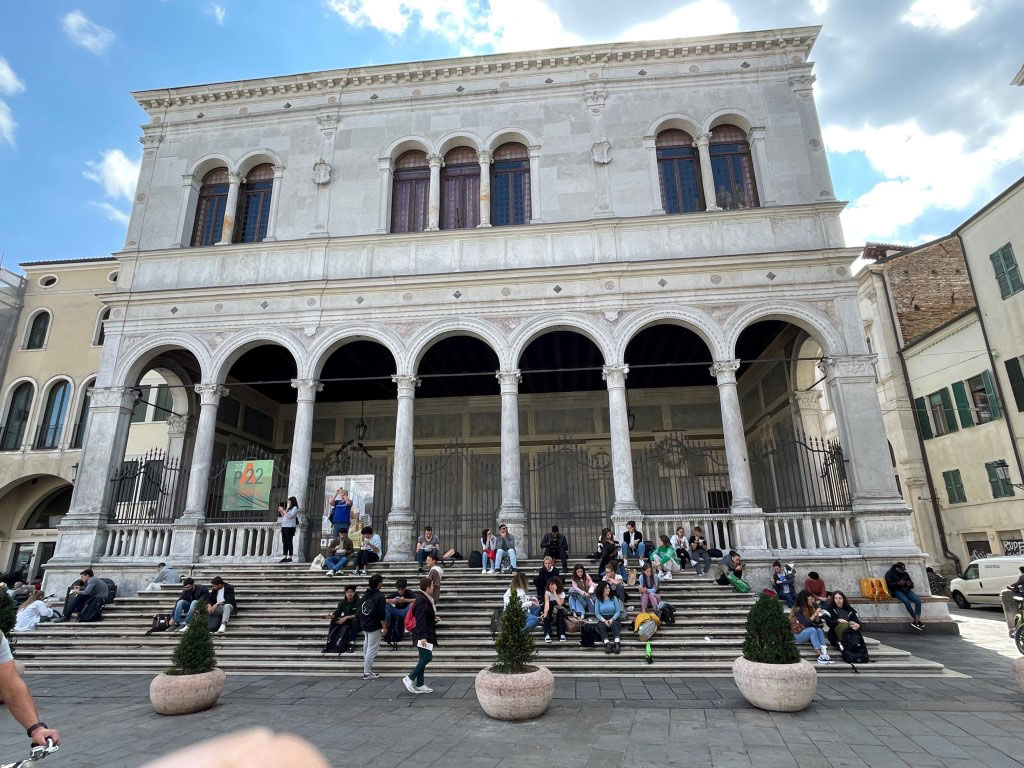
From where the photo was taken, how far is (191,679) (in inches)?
284

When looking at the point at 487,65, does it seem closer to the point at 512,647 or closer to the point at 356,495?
the point at 356,495

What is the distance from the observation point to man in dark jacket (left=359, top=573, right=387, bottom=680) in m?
9.01

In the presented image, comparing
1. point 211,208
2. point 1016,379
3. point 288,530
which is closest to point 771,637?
point 288,530

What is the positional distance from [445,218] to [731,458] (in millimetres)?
9991

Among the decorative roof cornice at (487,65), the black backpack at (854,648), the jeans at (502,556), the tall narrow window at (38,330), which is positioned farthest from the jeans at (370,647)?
the tall narrow window at (38,330)

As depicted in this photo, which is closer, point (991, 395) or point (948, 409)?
point (991, 395)

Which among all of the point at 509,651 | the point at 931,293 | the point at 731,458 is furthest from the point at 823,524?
the point at 931,293

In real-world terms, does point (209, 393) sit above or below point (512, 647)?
above

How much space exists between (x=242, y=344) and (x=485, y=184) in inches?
307

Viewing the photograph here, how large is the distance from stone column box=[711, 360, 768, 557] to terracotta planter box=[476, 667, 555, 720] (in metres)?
7.41

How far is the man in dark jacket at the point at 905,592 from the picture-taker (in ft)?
38.3

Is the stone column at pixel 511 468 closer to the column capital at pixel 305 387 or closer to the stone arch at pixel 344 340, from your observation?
the stone arch at pixel 344 340

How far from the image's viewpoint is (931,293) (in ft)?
80.2

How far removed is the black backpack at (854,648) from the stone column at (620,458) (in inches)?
188
